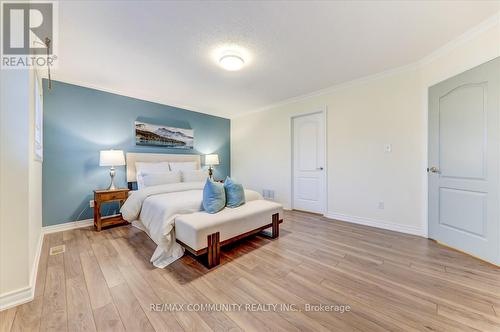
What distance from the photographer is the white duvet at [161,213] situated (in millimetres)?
2027

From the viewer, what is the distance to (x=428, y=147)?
2.55 meters

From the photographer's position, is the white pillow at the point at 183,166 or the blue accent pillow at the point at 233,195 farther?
the white pillow at the point at 183,166

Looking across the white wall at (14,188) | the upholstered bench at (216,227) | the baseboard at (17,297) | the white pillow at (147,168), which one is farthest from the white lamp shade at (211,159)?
the baseboard at (17,297)

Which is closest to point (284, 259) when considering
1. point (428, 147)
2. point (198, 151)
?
point (428, 147)

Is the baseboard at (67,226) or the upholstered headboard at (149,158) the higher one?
the upholstered headboard at (149,158)

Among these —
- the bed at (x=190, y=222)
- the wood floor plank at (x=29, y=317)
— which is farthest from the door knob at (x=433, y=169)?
the wood floor plank at (x=29, y=317)

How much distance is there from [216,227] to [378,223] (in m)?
2.57

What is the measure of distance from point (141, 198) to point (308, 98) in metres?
3.42

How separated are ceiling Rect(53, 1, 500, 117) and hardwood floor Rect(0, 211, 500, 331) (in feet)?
7.76

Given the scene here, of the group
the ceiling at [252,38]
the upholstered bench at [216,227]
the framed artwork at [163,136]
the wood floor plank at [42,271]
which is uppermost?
the ceiling at [252,38]

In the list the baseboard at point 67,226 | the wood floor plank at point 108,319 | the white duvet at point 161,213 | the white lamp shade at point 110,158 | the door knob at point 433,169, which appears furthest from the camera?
the white lamp shade at point 110,158

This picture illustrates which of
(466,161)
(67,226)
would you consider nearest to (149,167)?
(67,226)

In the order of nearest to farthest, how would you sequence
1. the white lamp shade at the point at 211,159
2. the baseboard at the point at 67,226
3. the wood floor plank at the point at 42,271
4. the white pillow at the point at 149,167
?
1. the wood floor plank at the point at 42,271
2. the baseboard at the point at 67,226
3. the white pillow at the point at 149,167
4. the white lamp shade at the point at 211,159

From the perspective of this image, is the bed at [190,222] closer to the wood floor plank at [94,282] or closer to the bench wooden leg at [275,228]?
the bench wooden leg at [275,228]
